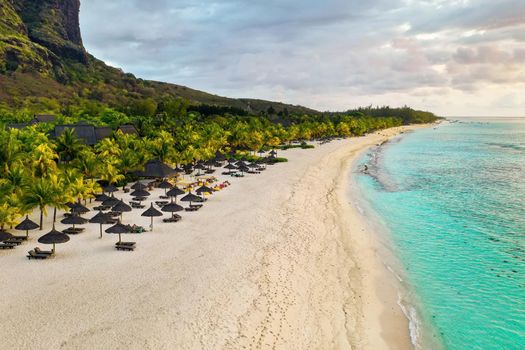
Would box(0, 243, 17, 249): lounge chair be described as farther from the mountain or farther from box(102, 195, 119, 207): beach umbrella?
the mountain

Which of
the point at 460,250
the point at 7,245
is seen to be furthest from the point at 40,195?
the point at 460,250

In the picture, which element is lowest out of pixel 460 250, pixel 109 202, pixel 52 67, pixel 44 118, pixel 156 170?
pixel 460 250

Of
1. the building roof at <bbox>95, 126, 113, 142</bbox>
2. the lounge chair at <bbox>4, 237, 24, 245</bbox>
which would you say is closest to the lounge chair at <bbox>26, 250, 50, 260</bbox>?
the lounge chair at <bbox>4, 237, 24, 245</bbox>

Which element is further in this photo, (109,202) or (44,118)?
(44,118)

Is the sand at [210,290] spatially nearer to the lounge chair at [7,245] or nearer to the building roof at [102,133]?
the lounge chair at [7,245]

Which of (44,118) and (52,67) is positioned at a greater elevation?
(52,67)

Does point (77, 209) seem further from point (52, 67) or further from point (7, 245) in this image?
point (52, 67)
